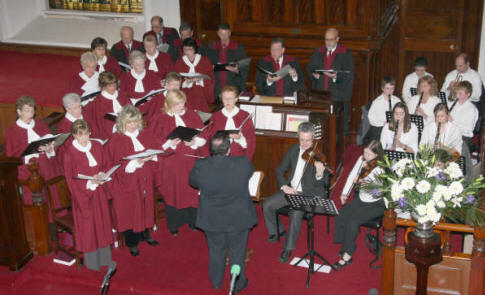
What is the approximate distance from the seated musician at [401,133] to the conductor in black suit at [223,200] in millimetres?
2643

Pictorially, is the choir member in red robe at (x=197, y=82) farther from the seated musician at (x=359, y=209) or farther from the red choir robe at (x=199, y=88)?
the seated musician at (x=359, y=209)

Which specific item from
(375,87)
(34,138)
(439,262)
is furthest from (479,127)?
(34,138)

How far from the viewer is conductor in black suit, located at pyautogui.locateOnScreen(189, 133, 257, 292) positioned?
5.78m

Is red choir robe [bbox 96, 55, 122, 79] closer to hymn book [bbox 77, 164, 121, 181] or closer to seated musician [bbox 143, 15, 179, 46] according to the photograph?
seated musician [bbox 143, 15, 179, 46]

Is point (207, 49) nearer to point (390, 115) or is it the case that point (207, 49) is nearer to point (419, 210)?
point (390, 115)

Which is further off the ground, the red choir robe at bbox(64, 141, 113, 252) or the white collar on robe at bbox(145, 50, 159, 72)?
the white collar on robe at bbox(145, 50, 159, 72)

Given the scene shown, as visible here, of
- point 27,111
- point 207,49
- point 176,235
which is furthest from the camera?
point 207,49

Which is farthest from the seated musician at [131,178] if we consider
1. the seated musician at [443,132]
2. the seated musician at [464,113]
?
the seated musician at [464,113]

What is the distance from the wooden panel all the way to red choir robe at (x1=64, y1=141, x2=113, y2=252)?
3066 millimetres

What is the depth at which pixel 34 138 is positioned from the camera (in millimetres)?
7133

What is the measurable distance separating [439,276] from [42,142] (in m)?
4.30

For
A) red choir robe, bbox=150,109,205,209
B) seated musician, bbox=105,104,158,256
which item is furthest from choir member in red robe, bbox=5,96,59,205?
red choir robe, bbox=150,109,205,209

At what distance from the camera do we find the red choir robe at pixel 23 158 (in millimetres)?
7055

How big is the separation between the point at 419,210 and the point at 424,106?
3769mm
